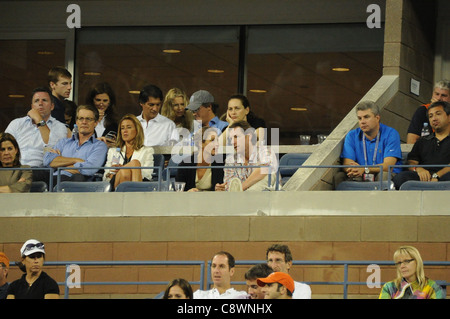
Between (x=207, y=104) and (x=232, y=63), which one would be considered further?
(x=232, y=63)

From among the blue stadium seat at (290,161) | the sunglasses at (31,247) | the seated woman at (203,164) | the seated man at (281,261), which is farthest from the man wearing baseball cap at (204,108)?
the seated man at (281,261)

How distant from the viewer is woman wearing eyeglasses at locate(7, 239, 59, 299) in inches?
560

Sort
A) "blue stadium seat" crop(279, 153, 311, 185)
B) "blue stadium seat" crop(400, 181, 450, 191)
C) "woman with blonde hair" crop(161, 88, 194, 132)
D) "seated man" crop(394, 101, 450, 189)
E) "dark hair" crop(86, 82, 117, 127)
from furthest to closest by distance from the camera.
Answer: "dark hair" crop(86, 82, 117, 127)
"woman with blonde hair" crop(161, 88, 194, 132)
"blue stadium seat" crop(279, 153, 311, 185)
"seated man" crop(394, 101, 450, 189)
"blue stadium seat" crop(400, 181, 450, 191)

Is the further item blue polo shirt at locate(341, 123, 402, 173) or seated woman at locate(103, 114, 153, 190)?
seated woman at locate(103, 114, 153, 190)

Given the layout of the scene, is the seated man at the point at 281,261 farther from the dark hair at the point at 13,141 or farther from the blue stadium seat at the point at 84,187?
the dark hair at the point at 13,141

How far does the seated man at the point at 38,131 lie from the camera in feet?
60.0

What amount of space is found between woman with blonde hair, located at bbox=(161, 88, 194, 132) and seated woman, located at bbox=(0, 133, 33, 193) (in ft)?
7.90

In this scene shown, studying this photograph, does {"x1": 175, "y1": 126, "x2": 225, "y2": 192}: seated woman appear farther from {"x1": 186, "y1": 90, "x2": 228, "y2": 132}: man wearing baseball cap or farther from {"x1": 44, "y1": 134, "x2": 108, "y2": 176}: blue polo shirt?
{"x1": 44, "y1": 134, "x2": 108, "y2": 176}: blue polo shirt

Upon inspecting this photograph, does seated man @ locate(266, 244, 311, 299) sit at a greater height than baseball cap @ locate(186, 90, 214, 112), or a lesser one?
lesser

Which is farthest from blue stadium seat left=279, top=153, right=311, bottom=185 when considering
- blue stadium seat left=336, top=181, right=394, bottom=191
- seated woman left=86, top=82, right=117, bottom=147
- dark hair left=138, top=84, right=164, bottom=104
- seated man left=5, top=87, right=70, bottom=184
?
seated man left=5, top=87, right=70, bottom=184

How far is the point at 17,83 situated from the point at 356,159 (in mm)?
8852

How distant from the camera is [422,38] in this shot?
21516 mm
